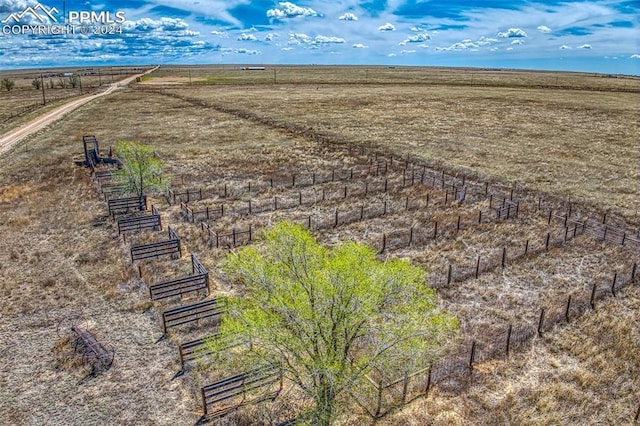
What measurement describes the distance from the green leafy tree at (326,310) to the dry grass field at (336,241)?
3.08 m

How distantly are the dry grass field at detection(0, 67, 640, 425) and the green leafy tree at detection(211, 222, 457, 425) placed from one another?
3.08m

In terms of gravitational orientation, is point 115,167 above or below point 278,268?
below

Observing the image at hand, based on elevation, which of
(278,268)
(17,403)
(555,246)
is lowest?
(17,403)

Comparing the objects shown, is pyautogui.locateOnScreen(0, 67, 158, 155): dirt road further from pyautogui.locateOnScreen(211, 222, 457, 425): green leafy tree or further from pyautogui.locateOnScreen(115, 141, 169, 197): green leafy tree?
pyautogui.locateOnScreen(211, 222, 457, 425): green leafy tree

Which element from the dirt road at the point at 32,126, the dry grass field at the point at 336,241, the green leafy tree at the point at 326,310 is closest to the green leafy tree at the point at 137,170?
the dry grass field at the point at 336,241

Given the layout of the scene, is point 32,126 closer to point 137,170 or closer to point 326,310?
point 137,170

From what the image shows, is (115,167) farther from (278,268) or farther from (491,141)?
(491,141)

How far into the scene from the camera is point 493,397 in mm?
13891

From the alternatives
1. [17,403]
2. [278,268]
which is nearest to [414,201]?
[278,268]

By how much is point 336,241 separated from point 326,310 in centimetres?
1484

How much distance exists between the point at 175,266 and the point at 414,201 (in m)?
17.3

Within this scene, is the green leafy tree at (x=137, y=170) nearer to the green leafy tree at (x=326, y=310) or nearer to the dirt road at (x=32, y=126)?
the green leafy tree at (x=326, y=310)

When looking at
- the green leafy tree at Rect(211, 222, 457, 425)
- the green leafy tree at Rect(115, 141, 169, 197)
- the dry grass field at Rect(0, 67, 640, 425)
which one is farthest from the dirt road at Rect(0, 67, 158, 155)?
the green leafy tree at Rect(211, 222, 457, 425)

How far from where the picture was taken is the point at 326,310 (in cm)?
1082
